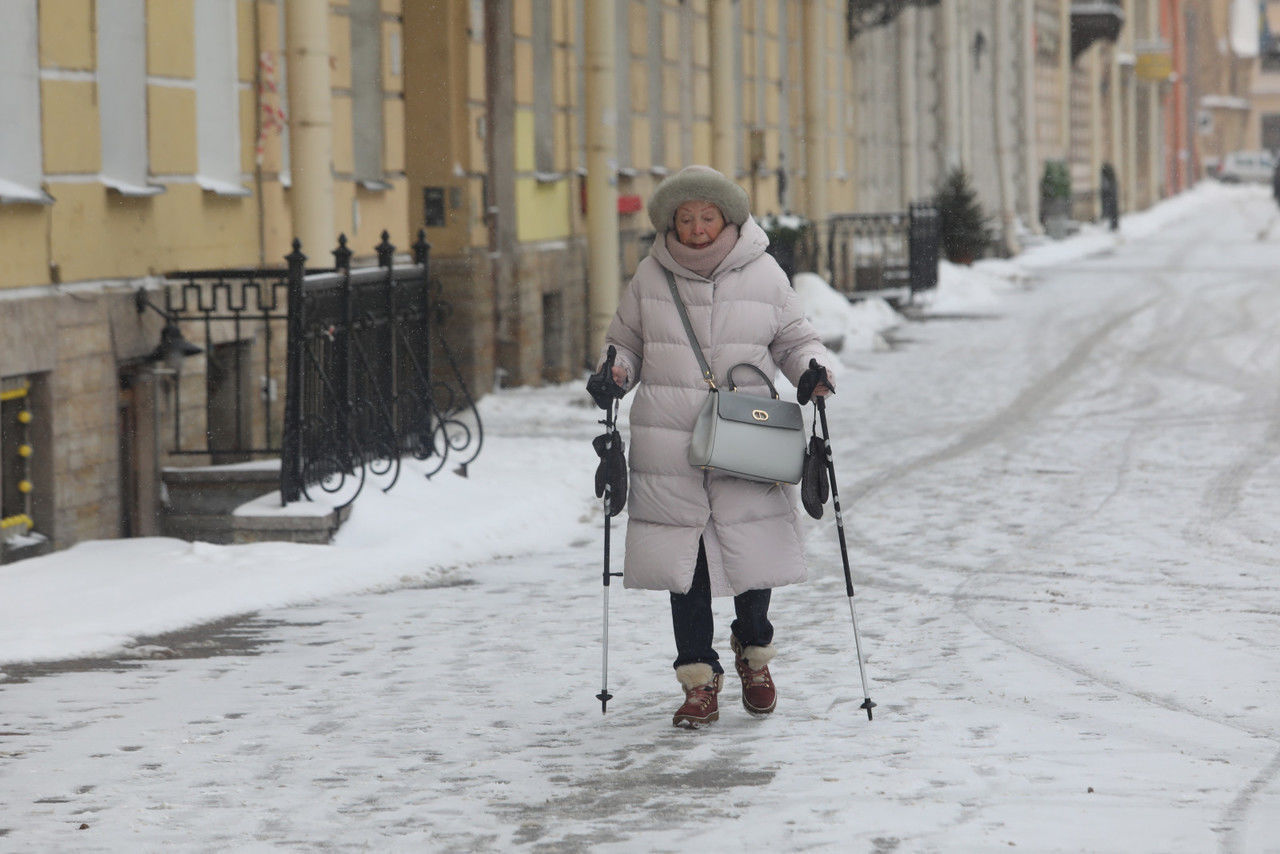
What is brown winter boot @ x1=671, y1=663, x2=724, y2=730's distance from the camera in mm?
6281

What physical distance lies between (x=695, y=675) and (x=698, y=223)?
1.33 metres

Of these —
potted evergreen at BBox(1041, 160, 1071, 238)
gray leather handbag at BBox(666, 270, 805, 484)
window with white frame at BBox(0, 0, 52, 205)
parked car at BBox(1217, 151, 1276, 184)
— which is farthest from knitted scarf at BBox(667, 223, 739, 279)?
parked car at BBox(1217, 151, 1276, 184)

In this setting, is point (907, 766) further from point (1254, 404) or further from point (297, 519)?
point (1254, 404)

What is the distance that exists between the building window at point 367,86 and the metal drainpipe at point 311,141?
9.55ft

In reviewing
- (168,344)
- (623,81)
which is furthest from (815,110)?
(168,344)

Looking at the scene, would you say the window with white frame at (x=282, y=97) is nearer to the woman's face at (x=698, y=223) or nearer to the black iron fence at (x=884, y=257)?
the woman's face at (x=698, y=223)

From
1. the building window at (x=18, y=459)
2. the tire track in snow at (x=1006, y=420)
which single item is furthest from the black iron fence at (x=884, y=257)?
the building window at (x=18, y=459)

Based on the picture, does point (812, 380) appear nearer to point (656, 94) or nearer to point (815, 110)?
point (656, 94)

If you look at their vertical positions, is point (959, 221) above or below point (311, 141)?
above

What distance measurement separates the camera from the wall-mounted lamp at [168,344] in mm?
10258

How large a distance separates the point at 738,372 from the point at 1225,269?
28.1 m

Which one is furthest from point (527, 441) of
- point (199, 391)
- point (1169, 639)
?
point (1169, 639)

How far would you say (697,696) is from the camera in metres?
6.28

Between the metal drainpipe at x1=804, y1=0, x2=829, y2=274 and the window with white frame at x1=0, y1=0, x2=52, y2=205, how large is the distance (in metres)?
16.6
